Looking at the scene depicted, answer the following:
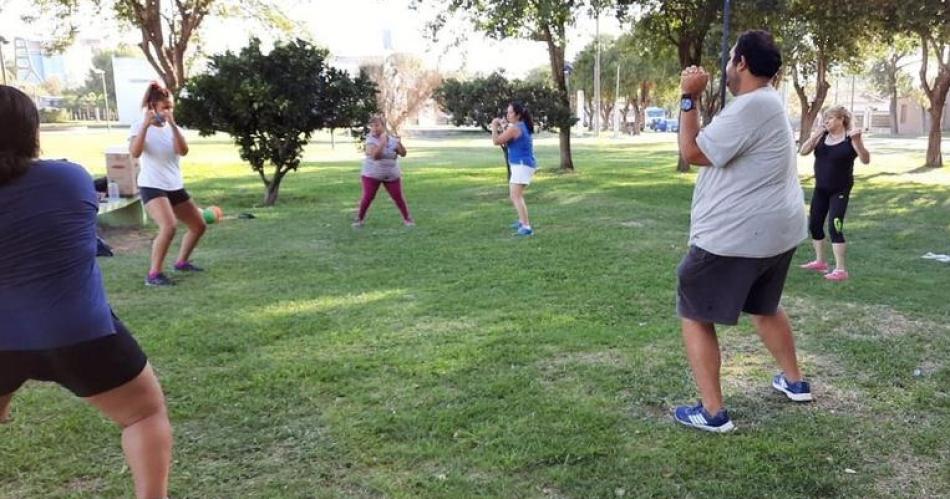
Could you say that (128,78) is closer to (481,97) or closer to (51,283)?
(481,97)

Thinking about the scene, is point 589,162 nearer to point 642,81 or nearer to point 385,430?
point 385,430

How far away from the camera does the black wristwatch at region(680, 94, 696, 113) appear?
127 inches

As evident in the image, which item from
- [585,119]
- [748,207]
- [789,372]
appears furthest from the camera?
[585,119]

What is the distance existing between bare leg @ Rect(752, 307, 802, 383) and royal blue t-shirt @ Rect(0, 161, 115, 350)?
278 cm

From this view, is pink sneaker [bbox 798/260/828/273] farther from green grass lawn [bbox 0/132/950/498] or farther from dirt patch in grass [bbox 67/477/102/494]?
dirt patch in grass [bbox 67/477/102/494]

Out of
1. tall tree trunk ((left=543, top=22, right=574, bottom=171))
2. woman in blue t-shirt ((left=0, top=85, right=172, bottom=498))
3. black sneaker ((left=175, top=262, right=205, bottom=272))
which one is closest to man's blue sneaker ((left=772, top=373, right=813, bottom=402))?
woman in blue t-shirt ((left=0, top=85, right=172, bottom=498))

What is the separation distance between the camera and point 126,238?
9.32 metres

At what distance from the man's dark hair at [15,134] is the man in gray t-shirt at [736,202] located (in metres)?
2.37

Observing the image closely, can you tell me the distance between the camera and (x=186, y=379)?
414 centimetres

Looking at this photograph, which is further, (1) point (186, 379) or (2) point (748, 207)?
(1) point (186, 379)

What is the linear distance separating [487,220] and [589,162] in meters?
14.1

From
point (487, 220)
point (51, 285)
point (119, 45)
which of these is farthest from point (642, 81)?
point (51, 285)

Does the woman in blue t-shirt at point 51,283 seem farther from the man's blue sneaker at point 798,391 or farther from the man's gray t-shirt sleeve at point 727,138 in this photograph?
the man's blue sneaker at point 798,391

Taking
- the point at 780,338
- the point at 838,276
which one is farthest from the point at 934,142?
the point at 780,338
